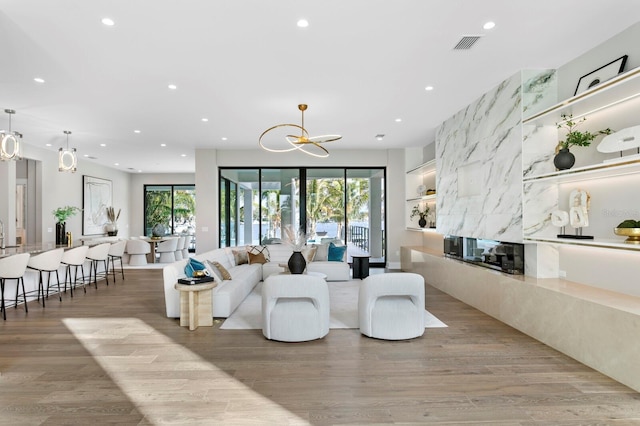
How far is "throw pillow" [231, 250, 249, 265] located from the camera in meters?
7.64

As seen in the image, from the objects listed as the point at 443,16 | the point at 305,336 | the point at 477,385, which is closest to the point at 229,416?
the point at 305,336

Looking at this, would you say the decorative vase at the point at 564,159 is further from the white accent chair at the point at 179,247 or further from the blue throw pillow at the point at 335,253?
the white accent chair at the point at 179,247

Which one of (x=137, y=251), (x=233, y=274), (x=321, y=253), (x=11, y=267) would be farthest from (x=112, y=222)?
(x=321, y=253)

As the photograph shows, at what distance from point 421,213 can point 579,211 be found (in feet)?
15.7

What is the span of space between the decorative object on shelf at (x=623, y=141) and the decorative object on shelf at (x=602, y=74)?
0.70 metres

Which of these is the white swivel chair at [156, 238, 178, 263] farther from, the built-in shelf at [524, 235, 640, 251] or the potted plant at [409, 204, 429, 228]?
the built-in shelf at [524, 235, 640, 251]

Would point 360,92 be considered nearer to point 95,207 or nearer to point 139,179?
point 95,207

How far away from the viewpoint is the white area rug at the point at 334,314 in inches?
178

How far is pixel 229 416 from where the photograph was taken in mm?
2482

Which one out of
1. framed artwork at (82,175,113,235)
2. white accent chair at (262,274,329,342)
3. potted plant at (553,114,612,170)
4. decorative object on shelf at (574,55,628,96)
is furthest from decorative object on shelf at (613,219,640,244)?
framed artwork at (82,175,113,235)

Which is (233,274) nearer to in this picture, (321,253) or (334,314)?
(334,314)

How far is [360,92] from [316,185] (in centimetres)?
467

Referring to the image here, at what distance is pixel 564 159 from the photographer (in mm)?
3941

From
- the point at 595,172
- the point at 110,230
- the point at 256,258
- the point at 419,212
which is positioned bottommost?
the point at 256,258
